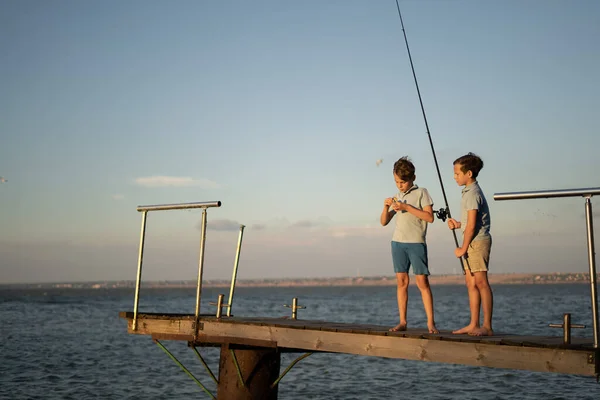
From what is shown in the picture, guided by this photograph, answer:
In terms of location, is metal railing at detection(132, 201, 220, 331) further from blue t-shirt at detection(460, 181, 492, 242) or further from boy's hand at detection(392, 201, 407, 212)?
blue t-shirt at detection(460, 181, 492, 242)

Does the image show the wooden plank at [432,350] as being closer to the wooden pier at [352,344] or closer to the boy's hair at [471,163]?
the wooden pier at [352,344]

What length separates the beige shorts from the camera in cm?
669

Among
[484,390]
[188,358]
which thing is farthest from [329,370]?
[188,358]

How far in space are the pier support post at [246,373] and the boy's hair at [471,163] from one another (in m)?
3.36

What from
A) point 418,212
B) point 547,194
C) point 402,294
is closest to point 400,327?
point 402,294

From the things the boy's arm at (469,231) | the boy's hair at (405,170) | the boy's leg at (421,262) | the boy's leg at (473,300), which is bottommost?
the boy's leg at (473,300)

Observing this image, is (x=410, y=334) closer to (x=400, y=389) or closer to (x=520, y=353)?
(x=520, y=353)

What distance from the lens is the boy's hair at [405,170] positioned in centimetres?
716

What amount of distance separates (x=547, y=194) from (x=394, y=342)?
2.04 meters

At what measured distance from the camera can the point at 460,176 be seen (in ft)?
22.6

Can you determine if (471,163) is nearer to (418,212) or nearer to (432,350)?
(418,212)

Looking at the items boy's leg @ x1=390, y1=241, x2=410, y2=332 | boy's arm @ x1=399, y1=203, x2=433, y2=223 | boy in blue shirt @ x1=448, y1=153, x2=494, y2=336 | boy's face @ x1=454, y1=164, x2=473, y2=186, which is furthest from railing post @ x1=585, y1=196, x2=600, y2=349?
boy's leg @ x1=390, y1=241, x2=410, y2=332

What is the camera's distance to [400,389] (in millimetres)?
17953

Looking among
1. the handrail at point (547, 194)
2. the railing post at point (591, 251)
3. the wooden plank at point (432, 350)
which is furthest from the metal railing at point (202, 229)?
the railing post at point (591, 251)
